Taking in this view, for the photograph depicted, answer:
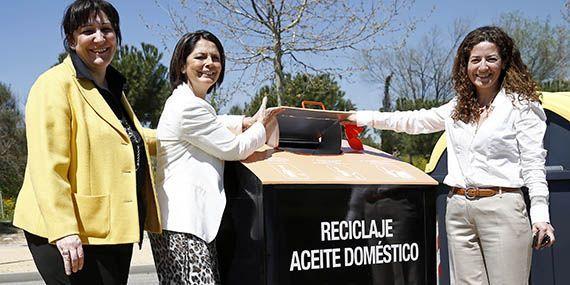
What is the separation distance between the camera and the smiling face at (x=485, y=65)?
115 inches

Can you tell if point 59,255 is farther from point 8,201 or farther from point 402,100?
point 402,100

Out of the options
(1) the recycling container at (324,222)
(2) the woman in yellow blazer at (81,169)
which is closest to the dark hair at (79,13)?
(2) the woman in yellow blazer at (81,169)

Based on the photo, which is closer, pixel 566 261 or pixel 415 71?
pixel 566 261

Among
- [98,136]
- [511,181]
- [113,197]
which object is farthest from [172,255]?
[511,181]

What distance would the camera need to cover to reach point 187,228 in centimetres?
278

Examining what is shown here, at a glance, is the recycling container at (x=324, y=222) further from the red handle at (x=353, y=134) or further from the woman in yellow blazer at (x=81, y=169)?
the woman in yellow blazer at (x=81, y=169)

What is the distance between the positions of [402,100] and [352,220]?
26.3 metres

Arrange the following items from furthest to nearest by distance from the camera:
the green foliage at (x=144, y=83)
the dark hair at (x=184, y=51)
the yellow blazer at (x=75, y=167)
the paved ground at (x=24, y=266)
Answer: the green foliage at (x=144, y=83)
the paved ground at (x=24, y=266)
the dark hair at (x=184, y=51)
the yellow blazer at (x=75, y=167)

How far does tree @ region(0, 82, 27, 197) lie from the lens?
1494 cm

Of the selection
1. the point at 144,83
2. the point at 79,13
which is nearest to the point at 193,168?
the point at 79,13

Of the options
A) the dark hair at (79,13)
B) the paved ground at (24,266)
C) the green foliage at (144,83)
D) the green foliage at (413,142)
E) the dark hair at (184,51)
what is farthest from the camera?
the green foliage at (413,142)

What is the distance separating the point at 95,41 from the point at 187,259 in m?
0.97

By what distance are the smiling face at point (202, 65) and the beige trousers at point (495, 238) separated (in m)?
1.24

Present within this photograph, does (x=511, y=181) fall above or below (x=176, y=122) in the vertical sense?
below
